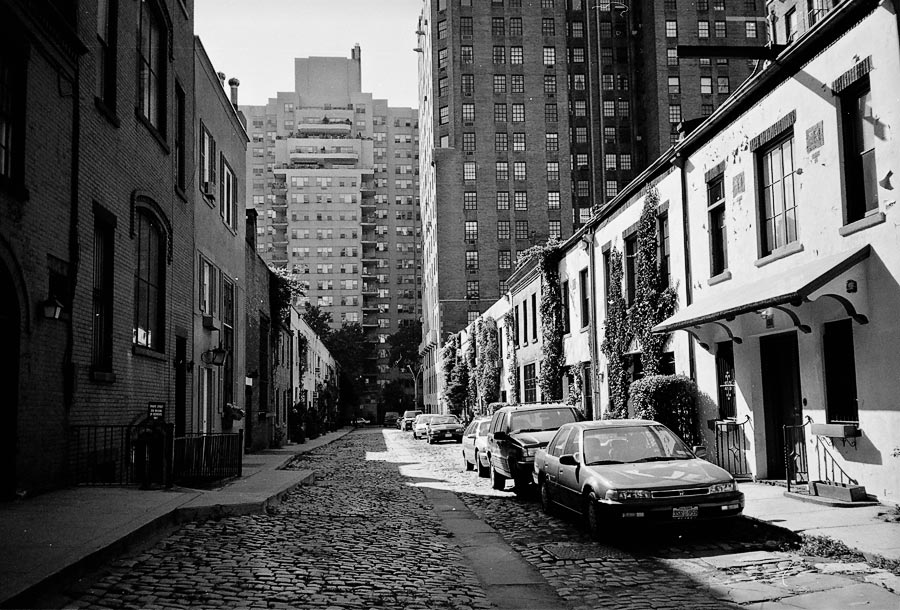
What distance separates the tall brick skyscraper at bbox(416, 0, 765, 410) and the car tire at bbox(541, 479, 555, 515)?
63.9 m

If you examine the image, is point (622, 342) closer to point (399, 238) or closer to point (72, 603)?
point (72, 603)

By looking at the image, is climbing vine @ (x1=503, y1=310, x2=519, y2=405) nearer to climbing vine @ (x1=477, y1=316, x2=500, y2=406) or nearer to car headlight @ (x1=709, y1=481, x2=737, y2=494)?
climbing vine @ (x1=477, y1=316, x2=500, y2=406)

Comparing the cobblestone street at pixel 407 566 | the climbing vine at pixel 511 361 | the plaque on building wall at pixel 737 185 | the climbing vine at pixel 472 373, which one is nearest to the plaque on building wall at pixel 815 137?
the plaque on building wall at pixel 737 185

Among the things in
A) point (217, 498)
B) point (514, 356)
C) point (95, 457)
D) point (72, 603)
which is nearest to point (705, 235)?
point (217, 498)

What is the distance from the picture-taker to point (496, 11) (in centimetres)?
7931

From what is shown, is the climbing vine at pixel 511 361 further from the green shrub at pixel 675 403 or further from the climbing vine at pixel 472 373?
the green shrub at pixel 675 403

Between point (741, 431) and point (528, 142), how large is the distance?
65772 millimetres

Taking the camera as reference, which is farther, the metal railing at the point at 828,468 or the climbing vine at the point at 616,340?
the climbing vine at the point at 616,340

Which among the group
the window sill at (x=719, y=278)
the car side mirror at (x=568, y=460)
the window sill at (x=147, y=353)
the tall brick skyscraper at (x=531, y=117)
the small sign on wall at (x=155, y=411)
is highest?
the tall brick skyscraper at (x=531, y=117)

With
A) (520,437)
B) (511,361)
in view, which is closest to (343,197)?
(511,361)

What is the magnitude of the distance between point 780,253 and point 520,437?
19.6 feet

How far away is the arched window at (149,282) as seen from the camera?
16.1 meters

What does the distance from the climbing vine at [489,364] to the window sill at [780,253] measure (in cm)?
2837

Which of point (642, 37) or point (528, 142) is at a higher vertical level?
point (642, 37)
